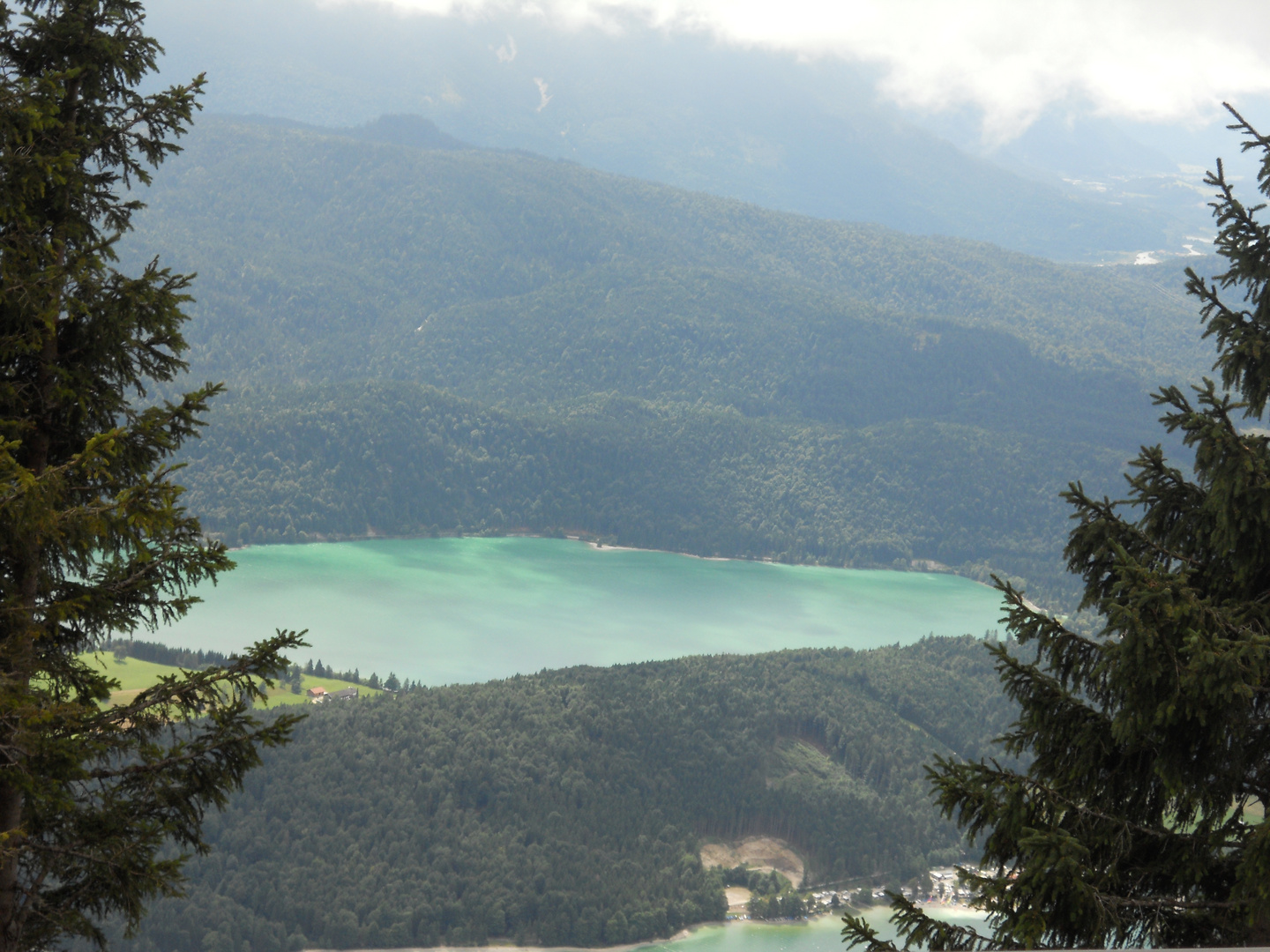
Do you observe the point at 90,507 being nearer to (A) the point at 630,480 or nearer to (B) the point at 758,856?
(B) the point at 758,856

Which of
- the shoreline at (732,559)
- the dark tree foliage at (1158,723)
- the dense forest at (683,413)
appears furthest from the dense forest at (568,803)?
the shoreline at (732,559)

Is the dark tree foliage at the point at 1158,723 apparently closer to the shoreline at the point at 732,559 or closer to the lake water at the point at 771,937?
the lake water at the point at 771,937

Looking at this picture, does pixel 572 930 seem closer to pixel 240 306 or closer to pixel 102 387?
pixel 102 387

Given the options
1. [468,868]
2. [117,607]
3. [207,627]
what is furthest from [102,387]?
[207,627]

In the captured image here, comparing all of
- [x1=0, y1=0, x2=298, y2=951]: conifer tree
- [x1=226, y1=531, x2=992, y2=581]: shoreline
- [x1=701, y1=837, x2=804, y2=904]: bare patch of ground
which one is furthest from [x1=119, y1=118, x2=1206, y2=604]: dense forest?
[x1=0, y1=0, x2=298, y2=951]: conifer tree

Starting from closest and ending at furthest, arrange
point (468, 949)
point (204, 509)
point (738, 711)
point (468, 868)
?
1. point (468, 949)
2. point (468, 868)
3. point (738, 711)
4. point (204, 509)

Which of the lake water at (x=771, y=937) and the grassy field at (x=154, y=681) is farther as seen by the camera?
the grassy field at (x=154, y=681)
